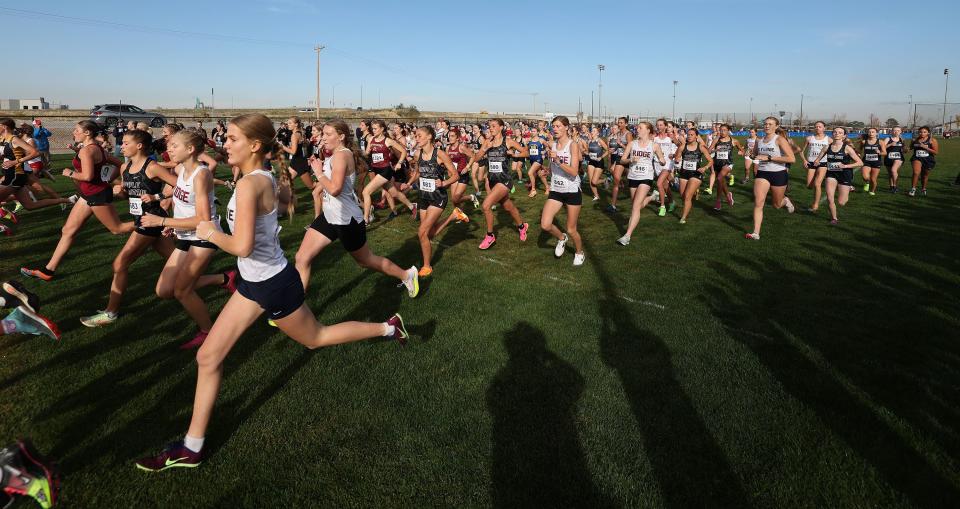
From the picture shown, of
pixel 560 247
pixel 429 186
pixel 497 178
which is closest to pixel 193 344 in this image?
pixel 429 186

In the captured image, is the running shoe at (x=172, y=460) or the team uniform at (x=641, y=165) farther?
the team uniform at (x=641, y=165)

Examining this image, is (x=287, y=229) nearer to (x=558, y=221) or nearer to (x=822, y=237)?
(x=558, y=221)

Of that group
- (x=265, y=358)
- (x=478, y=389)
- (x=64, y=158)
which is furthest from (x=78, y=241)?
(x=64, y=158)

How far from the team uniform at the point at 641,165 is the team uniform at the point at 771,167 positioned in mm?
1975

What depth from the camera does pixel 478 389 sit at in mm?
4199

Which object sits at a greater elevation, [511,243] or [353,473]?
[511,243]

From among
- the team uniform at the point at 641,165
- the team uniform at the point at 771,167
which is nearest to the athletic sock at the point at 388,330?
the team uniform at the point at 641,165

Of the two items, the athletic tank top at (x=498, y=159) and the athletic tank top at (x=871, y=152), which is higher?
the athletic tank top at (x=871, y=152)

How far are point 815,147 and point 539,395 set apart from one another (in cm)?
1260

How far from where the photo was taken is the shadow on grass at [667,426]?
307cm

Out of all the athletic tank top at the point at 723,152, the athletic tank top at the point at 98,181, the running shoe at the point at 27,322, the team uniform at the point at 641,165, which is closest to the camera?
the running shoe at the point at 27,322

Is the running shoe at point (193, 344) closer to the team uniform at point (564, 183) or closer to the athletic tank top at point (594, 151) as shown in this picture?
the team uniform at point (564, 183)

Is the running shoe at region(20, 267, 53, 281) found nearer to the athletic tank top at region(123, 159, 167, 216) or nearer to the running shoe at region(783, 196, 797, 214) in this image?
the athletic tank top at region(123, 159, 167, 216)

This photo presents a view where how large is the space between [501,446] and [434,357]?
1.45 m
